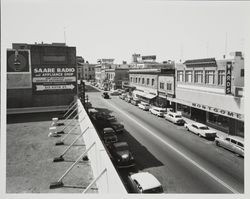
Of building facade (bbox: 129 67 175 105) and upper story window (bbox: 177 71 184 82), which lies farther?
building facade (bbox: 129 67 175 105)

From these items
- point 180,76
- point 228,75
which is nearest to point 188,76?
point 180,76

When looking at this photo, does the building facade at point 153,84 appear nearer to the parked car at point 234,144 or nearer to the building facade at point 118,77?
the building facade at point 118,77

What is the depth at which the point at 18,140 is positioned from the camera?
18.3 meters

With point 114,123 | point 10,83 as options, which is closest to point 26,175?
point 114,123

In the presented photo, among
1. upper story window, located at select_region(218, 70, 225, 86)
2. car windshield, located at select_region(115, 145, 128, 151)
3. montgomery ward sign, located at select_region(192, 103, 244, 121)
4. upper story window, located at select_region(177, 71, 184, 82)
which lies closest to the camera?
car windshield, located at select_region(115, 145, 128, 151)

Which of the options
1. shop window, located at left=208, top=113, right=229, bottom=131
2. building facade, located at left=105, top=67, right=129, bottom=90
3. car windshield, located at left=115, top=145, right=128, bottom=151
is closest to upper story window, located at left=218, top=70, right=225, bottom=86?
shop window, located at left=208, top=113, right=229, bottom=131

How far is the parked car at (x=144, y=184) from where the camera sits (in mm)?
13023

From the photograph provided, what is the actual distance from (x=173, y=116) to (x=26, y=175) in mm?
23007

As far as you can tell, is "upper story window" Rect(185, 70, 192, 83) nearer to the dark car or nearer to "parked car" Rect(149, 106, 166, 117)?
"parked car" Rect(149, 106, 166, 117)

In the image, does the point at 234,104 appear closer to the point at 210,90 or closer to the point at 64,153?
the point at 210,90

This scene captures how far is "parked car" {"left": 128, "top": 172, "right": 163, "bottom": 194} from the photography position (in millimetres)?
13023

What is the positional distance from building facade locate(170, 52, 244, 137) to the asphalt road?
410 centimetres

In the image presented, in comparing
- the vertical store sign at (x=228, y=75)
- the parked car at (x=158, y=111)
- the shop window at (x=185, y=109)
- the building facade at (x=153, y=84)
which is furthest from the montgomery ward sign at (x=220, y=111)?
the building facade at (x=153, y=84)

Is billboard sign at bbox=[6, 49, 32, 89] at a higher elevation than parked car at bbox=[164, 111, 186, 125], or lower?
higher
